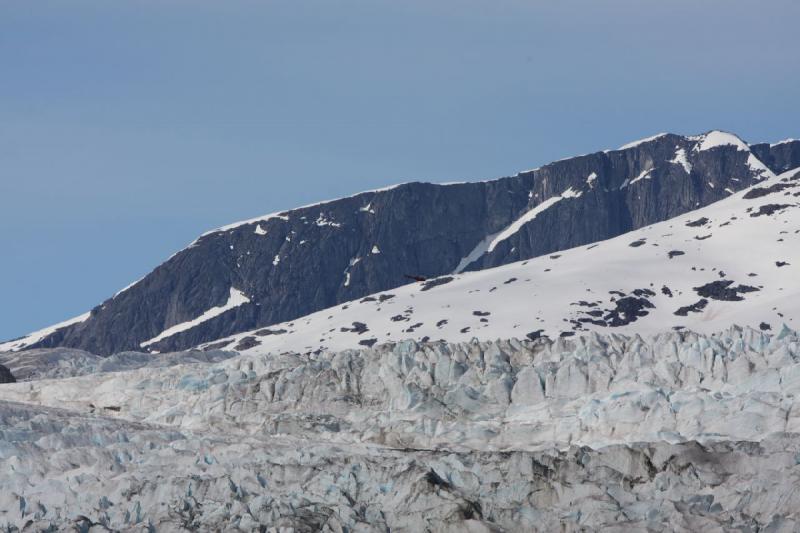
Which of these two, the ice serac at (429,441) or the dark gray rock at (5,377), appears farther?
the dark gray rock at (5,377)

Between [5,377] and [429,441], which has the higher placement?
[5,377]

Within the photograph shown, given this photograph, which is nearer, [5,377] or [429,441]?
[429,441]

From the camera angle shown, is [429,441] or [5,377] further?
[5,377]

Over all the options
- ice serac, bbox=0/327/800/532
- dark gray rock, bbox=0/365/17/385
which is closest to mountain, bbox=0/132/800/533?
ice serac, bbox=0/327/800/532

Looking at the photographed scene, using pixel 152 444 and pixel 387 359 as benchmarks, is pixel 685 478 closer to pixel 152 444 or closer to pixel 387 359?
pixel 152 444

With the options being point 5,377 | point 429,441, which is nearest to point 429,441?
point 429,441

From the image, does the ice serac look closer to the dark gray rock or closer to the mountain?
the mountain

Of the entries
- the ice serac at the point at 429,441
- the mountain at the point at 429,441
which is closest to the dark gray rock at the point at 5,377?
the ice serac at the point at 429,441

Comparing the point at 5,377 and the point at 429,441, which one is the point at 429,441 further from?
the point at 5,377

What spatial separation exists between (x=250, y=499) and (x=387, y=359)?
169ft

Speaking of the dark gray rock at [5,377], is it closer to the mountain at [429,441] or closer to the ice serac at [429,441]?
the ice serac at [429,441]

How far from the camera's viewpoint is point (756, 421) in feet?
350

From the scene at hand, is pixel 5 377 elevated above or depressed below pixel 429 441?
above

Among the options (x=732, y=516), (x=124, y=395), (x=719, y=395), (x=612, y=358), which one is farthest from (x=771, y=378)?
(x=124, y=395)
